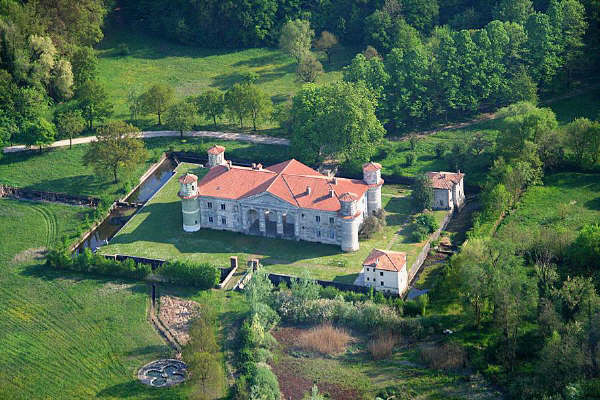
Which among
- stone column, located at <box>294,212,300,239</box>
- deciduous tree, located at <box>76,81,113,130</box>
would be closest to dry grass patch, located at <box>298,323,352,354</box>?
stone column, located at <box>294,212,300,239</box>

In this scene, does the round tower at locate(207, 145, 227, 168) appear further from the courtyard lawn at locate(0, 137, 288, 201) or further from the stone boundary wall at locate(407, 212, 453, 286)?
the stone boundary wall at locate(407, 212, 453, 286)

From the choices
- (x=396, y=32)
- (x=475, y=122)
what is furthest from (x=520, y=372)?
(x=396, y=32)

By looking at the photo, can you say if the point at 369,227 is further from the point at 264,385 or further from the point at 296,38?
the point at 296,38

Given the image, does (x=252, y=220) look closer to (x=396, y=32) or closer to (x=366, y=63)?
(x=366, y=63)

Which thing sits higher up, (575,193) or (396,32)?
(396,32)

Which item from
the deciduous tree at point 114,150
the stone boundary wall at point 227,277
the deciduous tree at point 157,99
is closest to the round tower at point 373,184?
the stone boundary wall at point 227,277
